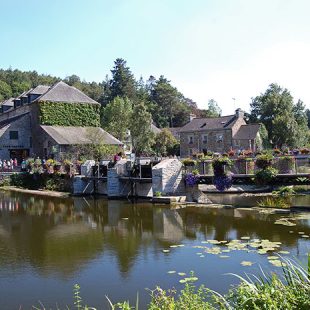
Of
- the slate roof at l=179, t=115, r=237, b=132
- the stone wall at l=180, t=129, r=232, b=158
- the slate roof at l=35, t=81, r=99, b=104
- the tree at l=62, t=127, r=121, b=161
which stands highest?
the slate roof at l=35, t=81, r=99, b=104

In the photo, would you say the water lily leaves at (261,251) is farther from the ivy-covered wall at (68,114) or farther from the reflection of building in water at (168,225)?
the ivy-covered wall at (68,114)

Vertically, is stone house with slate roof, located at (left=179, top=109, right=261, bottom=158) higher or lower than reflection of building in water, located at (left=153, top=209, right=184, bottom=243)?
higher

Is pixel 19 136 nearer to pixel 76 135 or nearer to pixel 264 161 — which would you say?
pixel 76 135

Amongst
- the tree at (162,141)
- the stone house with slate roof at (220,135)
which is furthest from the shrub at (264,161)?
the tree at (162,141)

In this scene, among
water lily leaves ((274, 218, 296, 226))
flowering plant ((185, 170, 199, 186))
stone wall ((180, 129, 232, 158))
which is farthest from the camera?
stone wall ((180, 129, 232, 158))

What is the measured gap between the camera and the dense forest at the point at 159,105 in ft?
196

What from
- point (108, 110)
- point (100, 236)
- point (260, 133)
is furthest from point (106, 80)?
point (100, 236)

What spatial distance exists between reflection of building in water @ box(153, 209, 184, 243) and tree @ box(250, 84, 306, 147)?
4495cm

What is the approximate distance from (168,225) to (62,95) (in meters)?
35.8

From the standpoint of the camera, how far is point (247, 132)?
55.9 metres

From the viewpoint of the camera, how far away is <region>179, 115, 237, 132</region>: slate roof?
5715cm

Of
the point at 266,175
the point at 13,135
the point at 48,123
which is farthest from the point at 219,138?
the point at 266,175

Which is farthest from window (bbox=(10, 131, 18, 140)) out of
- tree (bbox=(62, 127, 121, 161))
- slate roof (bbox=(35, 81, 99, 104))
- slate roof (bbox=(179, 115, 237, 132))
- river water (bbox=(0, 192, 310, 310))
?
river water (bbox=(0, 192, 310, 310))

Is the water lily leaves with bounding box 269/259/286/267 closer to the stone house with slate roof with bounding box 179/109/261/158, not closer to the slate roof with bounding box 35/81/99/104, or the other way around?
the slate roof with bounding box 35/81/99/104
